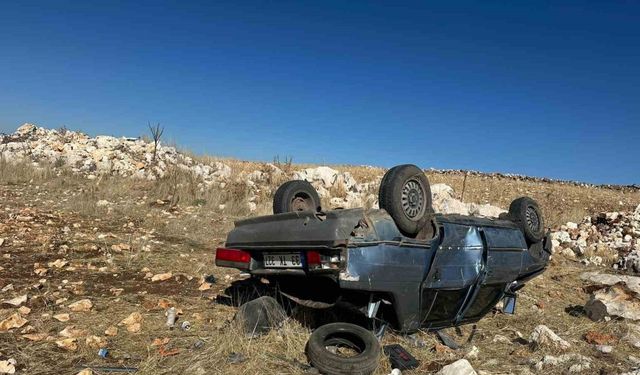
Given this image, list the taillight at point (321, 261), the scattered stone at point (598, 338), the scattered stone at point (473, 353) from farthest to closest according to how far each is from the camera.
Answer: the scattered stone at point (598, 338)
the scattered stone at point (473, 353)
the taillight at point (321, 261)

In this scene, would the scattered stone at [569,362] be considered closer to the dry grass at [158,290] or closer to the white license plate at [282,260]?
the dry grass at [158,290]

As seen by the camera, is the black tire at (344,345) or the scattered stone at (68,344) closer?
the black tire at (344,345)

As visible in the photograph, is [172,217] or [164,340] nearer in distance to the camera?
[164,340]

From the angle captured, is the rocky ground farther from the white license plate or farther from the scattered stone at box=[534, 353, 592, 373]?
the white license plate

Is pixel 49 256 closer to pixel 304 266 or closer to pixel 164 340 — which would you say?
pixel 164 340

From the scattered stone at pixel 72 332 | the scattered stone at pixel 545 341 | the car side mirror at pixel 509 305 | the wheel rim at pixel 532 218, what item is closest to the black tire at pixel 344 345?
Result: the scattered stone at pixel 545 341

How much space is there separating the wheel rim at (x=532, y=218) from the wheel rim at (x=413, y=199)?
2.12 m

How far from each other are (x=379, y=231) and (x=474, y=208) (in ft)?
29.6

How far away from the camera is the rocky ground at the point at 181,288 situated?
3.61m

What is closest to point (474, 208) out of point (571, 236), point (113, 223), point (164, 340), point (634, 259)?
point (571, 236)

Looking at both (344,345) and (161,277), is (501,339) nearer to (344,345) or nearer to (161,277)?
(344,345)

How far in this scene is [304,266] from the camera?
145 inches

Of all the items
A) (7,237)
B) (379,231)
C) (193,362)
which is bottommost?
(193,362)

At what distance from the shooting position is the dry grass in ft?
11.6
